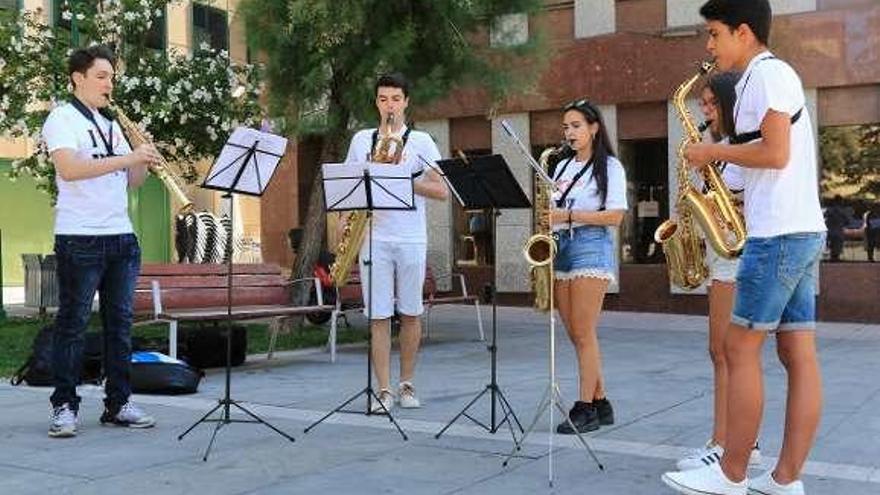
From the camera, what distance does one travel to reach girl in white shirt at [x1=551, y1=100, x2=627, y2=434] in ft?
20.4

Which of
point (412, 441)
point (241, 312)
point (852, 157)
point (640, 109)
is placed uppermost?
point (640, 109)

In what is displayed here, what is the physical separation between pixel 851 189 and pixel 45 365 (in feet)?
38.4

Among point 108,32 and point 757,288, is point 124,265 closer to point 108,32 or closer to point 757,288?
point 757,288

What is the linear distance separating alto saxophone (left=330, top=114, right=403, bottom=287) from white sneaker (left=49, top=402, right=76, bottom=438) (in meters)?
2.15

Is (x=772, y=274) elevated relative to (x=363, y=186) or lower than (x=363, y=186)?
lower

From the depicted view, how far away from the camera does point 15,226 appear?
2575 cm

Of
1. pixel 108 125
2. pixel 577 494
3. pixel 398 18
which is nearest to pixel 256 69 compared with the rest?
pixel 398 18

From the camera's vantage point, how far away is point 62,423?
6.25 metres

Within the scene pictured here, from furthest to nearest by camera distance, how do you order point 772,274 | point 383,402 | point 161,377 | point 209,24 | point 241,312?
point 209,24 < point 241,312 < point 161,377 < point 383,402 < point 772,274

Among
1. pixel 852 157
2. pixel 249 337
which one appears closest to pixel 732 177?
pixel 249 337

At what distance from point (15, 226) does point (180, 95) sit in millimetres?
13510

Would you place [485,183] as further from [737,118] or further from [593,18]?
[593,18]

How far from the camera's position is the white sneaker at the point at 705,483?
14.4ft

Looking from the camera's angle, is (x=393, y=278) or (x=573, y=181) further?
(x=393, y=278)
